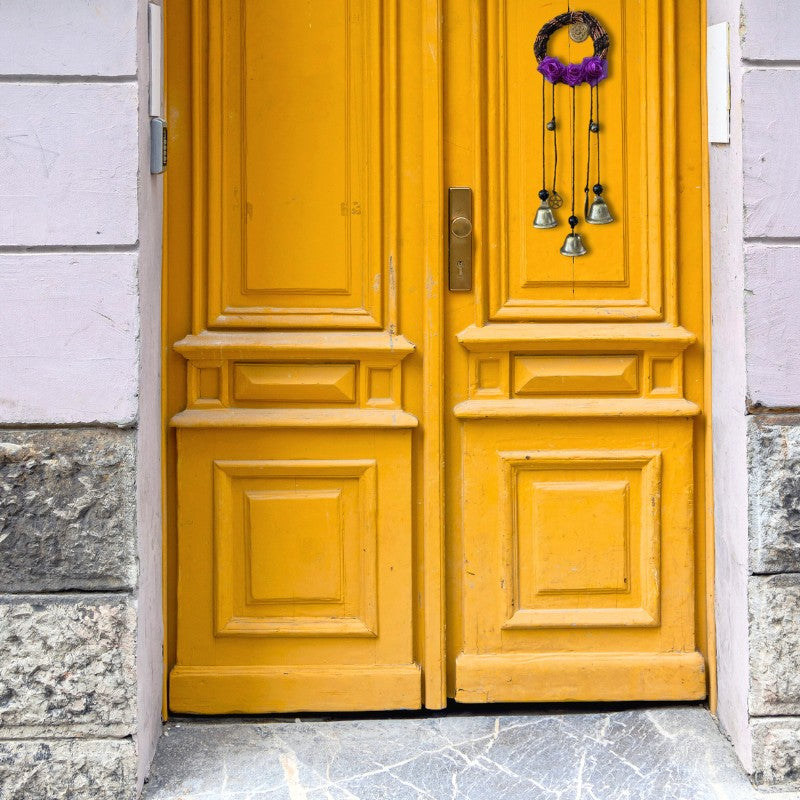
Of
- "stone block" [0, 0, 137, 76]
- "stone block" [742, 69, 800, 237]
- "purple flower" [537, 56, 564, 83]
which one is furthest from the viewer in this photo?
"purple flower" [537, 56, 564, 83]

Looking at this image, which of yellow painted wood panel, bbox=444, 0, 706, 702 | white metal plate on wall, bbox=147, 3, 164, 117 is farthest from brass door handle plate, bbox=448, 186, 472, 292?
white metal plate on wall, bbox=147, 3, 164, 117

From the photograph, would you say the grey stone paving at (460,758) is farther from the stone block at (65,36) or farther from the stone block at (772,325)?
the stone block at (65,36)

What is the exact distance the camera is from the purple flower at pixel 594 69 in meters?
3.07

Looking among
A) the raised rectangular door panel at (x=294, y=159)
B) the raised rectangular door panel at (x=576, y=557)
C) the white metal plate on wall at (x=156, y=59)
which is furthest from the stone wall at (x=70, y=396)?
the raised rectangular door panel at (x=576, y=557)

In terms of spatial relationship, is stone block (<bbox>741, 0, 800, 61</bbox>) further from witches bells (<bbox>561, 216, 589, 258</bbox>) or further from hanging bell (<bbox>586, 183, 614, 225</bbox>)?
witches bells (<bbox>561, 216, 589, 258</bbox>)

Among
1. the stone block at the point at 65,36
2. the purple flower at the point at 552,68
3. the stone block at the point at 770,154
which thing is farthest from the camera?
the purple flower at the point at 552,68

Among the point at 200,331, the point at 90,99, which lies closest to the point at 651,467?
the point at 200,331

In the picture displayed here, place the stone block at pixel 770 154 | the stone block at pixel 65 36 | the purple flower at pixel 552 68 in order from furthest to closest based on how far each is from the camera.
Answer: the purple flower at pixel 552 68, the stone block at pixel 770 154, the stone block at pixel 65 36

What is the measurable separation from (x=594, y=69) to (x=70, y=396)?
1834 mm

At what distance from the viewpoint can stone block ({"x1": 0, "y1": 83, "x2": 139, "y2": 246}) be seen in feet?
8.79

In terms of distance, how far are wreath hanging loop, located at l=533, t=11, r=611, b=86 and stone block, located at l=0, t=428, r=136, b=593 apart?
1676 mm

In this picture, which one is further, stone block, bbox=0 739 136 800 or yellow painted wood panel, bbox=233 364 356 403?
yellow painted wood panel, bbox=233 364 356 403

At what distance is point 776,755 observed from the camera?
2811 millimetres

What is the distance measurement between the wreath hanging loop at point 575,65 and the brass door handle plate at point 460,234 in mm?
445
